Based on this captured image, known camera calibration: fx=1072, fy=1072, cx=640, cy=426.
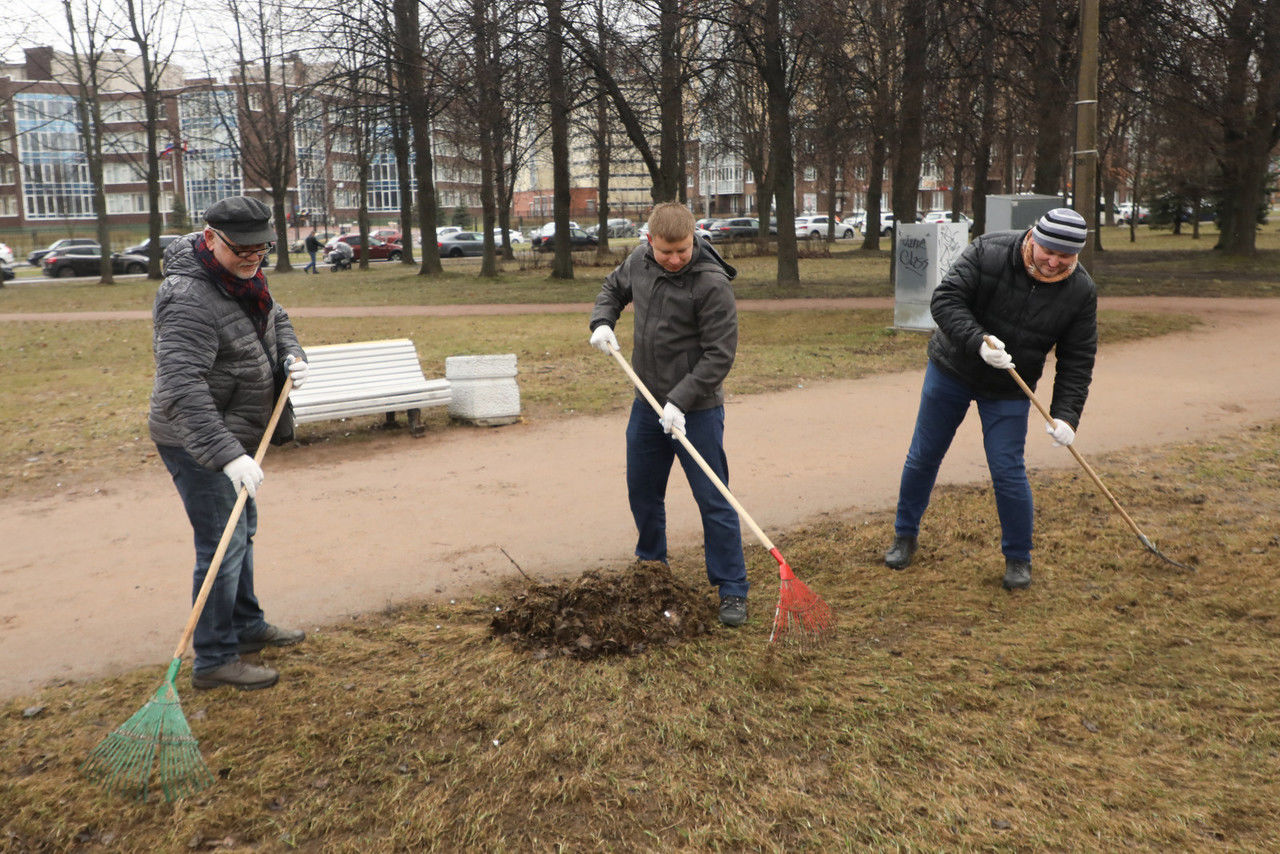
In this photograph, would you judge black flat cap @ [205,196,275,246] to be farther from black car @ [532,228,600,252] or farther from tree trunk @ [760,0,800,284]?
black car @ [532,228,600,252]

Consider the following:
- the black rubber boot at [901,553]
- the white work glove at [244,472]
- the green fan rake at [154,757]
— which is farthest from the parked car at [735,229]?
the green fan rake at [154,757]

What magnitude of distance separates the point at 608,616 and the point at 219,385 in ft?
5.65

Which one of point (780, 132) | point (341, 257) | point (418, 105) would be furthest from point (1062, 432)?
point (341, 257)

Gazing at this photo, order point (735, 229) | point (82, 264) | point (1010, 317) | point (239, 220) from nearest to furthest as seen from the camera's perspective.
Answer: point (239, 220)
point (1010, 317)
point (82, 264)
point (735, 229)

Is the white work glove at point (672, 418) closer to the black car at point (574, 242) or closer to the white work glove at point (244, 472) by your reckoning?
the white work glove at point (244, 472)

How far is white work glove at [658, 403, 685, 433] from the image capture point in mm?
4246

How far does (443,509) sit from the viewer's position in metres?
6.35

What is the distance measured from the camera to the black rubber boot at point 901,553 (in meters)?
5.19

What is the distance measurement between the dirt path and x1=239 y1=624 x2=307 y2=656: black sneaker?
0.25 metres

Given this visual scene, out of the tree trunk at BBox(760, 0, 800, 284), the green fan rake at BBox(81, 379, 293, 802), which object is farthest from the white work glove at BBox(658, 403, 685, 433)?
the tree trunk at BBox(760, 0, 800, 284)

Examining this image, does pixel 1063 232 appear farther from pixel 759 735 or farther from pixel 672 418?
pixel 759 735

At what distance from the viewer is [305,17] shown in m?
20.0

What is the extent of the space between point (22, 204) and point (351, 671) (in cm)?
9083

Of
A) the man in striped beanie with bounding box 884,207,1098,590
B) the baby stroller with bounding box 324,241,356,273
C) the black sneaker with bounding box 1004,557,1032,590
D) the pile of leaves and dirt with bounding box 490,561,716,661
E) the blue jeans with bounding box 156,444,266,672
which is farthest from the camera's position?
the baby stroller with bounding box 324,241,356,273
